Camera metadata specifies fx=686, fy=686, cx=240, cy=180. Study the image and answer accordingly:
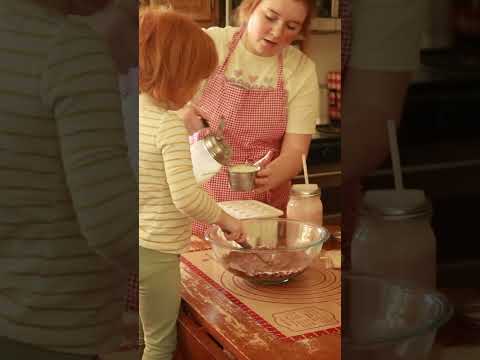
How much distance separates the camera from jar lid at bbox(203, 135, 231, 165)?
71cm

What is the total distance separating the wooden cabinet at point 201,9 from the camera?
58 cm

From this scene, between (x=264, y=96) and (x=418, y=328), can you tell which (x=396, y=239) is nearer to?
(x=418, y=328)

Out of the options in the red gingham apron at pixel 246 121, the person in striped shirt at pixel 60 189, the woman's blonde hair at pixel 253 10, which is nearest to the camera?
the person in striped shirt at pixel 60 189

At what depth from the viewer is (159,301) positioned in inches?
23.3

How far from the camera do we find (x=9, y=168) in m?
0.51

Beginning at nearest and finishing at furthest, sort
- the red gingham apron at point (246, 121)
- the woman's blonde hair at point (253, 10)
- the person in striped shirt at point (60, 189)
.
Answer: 1. the person in striped shirt at point (60, 189)
2. the woman's blonde hair at point (253, 10)
3. the red gingham apron at point (246, 121)

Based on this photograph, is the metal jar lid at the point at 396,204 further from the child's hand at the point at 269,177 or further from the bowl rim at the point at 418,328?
the child's hand at the point at 269,177

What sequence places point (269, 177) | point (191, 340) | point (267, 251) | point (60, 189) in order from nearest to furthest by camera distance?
1. point (60, 189)
2. point (191, 340)
3. point (269, 177)
4. point (267, 251)

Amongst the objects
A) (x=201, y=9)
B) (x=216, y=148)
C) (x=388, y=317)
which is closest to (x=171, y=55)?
(x=201, y=9)

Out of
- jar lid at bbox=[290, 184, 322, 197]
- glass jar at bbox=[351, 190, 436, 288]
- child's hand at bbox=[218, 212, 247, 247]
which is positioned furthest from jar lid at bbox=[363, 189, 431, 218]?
child's hand at bbox=[218, 212, 247, 247]

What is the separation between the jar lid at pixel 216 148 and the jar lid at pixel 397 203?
23 centimetres

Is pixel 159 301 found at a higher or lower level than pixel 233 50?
lower

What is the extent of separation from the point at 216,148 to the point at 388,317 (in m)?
0.27

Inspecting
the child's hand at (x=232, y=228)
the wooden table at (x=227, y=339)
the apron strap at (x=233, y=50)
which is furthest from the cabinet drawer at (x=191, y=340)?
the apron strap at (x=233, y=50)
